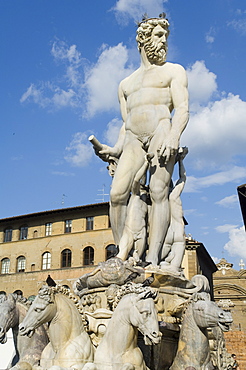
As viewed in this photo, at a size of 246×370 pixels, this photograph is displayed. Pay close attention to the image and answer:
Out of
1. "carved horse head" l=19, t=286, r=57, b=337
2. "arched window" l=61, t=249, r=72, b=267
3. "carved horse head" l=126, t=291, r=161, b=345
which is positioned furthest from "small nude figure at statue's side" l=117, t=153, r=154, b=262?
"arched window" l=61, t=249, r=72, b=267

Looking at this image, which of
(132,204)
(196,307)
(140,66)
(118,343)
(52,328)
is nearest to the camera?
(118,343)

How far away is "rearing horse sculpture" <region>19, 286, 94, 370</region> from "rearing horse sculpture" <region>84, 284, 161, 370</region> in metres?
0.30

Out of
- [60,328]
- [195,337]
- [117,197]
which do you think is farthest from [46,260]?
[60,328]

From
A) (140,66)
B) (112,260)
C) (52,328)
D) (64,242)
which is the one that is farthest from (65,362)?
(64,242)

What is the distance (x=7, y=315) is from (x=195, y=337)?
246 centimetres

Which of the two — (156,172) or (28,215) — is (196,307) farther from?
(28,215)

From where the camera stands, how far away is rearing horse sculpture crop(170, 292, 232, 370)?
20.2 feet

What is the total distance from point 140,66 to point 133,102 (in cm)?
86

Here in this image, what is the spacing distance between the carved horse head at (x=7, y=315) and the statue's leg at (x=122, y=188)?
7.26ft

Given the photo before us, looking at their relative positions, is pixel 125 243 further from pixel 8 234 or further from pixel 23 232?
pixel 8 234

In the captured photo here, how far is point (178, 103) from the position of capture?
8570mm

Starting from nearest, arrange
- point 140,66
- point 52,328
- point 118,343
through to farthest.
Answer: point 118,343, point 52,328, point 140,66

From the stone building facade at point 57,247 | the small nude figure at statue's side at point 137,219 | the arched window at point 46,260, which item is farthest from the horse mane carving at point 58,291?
the arched window at point 46,260

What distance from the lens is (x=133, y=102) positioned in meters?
8.73
